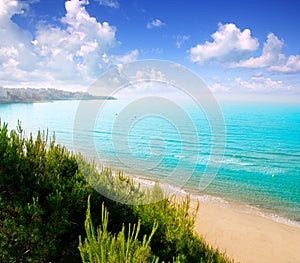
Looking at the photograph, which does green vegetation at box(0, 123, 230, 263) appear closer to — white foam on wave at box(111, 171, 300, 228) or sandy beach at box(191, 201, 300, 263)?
sandy beach at box(191, 201, 300, 263)

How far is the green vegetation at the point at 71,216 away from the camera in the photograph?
3.68 meters

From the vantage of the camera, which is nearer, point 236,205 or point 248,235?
point 248,235

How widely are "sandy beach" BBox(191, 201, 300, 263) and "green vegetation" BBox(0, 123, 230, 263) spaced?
5223 mm

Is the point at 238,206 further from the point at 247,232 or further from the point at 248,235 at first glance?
the point at 248,235

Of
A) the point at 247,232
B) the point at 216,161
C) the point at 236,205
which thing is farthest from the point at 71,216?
the point at 216,161

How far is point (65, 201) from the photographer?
487 centimetres

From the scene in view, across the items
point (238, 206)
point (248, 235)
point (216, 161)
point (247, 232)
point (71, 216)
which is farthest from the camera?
point (216, 161)

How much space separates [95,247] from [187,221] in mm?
2617

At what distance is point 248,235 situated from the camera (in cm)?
1397

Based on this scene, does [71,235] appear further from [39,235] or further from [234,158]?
[234,158]

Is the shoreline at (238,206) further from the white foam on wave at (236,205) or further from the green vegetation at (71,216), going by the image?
the green vegetation at (71,216)

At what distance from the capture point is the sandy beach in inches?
467

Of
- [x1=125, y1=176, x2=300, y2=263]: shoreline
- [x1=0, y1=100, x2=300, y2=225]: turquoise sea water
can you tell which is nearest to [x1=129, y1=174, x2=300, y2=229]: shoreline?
[x1=125, y1=176, x2=300, y2=263]: shoreline

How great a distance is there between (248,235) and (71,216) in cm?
1161
